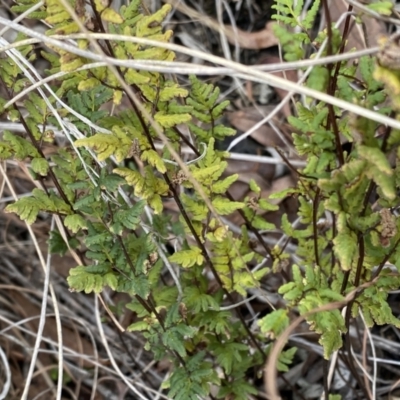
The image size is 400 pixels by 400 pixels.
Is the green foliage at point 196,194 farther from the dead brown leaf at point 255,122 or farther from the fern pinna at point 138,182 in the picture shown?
the dead brown leaf at point 255,122

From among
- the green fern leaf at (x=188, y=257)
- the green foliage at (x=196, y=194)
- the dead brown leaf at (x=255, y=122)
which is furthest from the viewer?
the dead brown leaf at (x=255, y=122)

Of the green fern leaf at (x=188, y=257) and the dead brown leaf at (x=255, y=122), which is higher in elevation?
the green fern leaf at (x=188, y=257)

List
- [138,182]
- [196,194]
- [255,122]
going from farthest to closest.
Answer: [255,122] → [196,194] → [138,182]

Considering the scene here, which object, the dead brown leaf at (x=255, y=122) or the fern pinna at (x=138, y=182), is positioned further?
the dead brown leaf at (x=255, y=122)

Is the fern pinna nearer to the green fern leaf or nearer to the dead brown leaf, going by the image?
the green fern leaf

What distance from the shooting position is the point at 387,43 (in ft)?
2.37

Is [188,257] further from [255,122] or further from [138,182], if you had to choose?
[255,122]

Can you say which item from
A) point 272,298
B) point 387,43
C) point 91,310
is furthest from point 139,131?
point 91,310

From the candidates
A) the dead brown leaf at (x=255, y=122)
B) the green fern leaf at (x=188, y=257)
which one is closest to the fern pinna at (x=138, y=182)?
the green fern leaf at (x=188, y=257)

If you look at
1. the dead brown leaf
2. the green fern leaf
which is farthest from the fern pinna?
the dead brown leaf

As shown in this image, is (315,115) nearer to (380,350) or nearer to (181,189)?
(181,189)

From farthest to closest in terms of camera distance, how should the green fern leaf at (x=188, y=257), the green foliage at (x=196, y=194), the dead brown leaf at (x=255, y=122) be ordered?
the dead brown leaf at (x=255, y=122) < the green fern leaf at (x=188, y=257) < the green foliage at (x=196, y=194)

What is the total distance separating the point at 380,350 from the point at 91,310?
806mm

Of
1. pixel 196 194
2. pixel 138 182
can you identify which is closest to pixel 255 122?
pixel 196 194
